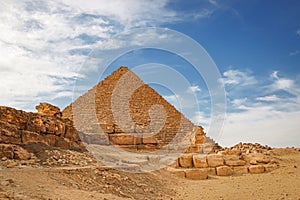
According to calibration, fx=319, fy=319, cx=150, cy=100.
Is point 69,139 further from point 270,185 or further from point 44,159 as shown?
point 270,185

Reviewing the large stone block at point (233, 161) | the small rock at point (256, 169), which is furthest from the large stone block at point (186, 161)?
the small rock at point (256, 169)

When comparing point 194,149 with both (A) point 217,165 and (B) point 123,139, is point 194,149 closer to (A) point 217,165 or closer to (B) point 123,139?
(B) point 123,139

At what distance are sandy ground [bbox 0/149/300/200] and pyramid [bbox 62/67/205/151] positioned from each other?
11.9m

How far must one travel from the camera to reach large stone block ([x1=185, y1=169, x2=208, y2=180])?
1243 centimetres

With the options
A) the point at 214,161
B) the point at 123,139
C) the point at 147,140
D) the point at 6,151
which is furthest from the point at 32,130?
the point at 147,140

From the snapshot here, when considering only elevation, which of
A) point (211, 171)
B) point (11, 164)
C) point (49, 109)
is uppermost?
point (49, 109)

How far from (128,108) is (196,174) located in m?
16.3

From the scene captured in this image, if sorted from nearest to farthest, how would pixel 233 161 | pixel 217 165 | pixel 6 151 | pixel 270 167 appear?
pixel 6 151, pixel 217 165, pixel 270 167, pixel 233 161

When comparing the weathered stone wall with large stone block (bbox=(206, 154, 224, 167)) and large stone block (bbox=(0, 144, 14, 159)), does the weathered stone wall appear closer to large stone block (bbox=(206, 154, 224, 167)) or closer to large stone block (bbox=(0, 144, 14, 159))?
large stone block (bbox=(206, 154, 224, 167))

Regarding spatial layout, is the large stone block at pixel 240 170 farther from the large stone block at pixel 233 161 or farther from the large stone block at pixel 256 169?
the large stone block at pixel 233 161

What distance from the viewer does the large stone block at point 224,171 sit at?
520 inches

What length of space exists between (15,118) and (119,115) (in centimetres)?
1671

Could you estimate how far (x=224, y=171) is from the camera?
1330 cm

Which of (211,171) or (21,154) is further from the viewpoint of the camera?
(211,171)
